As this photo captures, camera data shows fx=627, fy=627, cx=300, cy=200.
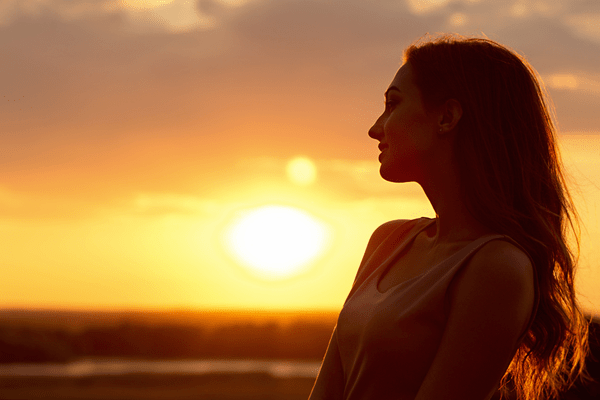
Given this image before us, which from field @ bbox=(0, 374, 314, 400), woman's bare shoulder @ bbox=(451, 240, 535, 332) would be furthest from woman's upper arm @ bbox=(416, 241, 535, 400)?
field @ bbox=(0, 374, 314, 400)

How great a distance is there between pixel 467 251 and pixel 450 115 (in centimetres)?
58

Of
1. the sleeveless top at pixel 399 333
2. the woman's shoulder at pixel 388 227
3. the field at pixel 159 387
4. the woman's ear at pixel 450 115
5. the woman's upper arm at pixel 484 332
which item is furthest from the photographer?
the field at pixel 159 387

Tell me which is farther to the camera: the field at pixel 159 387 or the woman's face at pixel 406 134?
the field at pixel 159 387

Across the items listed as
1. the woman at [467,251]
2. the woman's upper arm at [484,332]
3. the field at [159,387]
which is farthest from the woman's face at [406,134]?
the field at [159,387]

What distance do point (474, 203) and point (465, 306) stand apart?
445mm

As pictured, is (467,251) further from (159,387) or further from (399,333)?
(159,387)

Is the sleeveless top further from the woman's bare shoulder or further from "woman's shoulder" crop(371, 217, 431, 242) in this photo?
"woman's shoulder" crop(371, 217, 431, 242)

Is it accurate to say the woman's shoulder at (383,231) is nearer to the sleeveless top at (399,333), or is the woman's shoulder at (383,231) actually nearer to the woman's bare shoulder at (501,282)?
the sleeveless top at (399,333)

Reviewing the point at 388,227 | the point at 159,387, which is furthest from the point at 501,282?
the point at 159,387

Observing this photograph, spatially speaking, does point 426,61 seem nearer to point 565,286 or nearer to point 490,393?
point 565,286

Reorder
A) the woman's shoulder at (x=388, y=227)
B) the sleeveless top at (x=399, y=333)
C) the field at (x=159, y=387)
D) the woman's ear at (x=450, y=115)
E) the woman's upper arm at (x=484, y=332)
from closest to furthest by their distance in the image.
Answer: the woman's upper arm at (x=484, y=332), the sleeveless top at (x=399, y=333), the woman's ear at (x=450, y=115), the woman's shoulder at (x=388, y=227), the field at (x=159, y=387)

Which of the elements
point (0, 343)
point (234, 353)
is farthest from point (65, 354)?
point (234, 353)

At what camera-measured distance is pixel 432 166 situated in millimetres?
2598

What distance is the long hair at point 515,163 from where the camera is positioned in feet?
7.95
